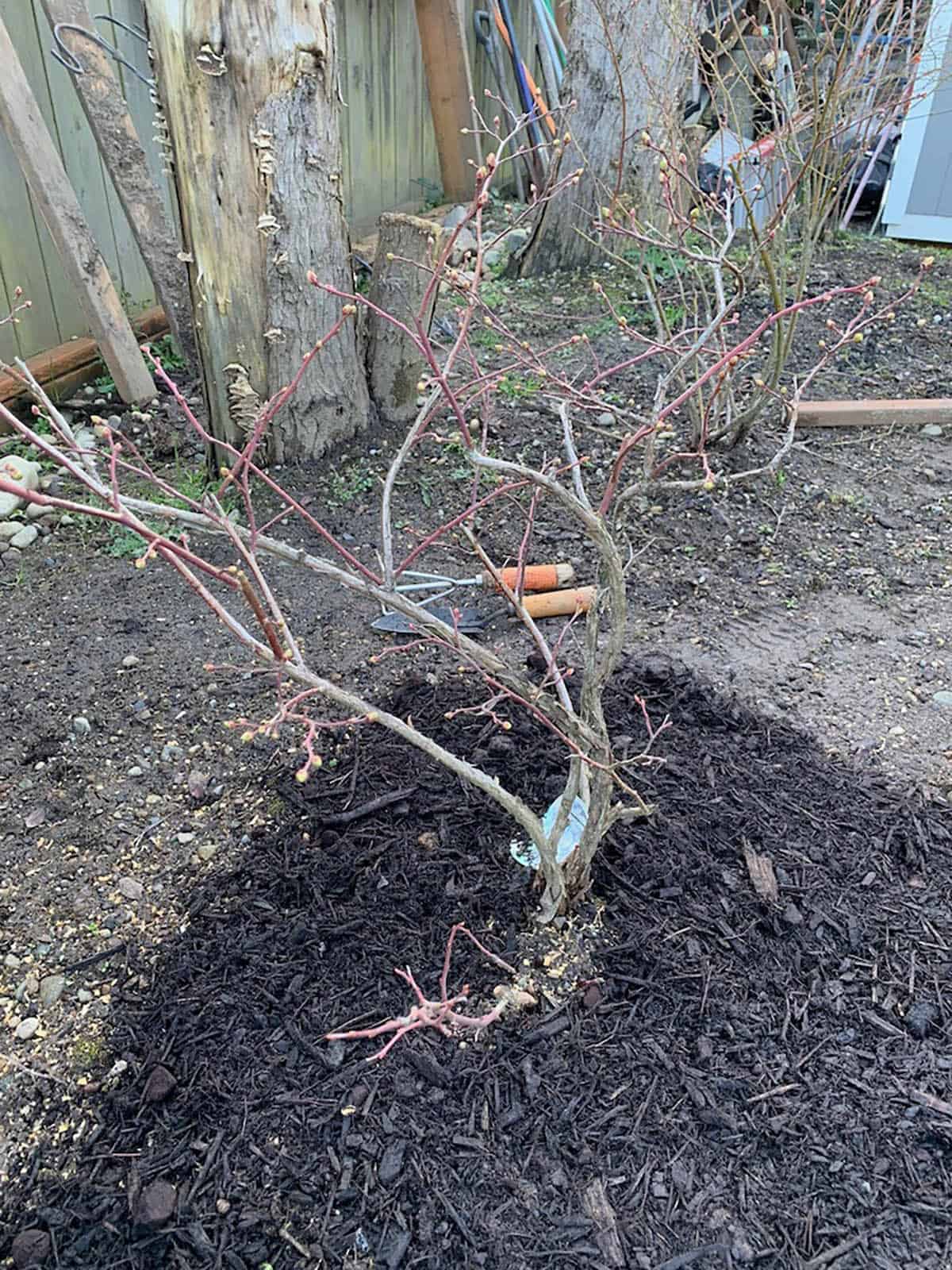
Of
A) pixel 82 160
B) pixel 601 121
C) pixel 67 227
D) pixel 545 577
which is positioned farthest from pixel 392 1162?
pixel 601 121

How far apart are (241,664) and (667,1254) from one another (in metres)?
1.68

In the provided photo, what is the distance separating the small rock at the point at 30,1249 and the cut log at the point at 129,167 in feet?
8.78

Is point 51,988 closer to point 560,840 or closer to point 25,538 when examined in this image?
point 560,840

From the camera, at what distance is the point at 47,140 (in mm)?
3246

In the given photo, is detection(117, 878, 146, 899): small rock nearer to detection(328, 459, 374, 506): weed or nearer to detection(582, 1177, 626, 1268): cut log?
detection(582, 1177, 626, 1268): cut log

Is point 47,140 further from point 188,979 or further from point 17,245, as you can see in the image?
point 188,979

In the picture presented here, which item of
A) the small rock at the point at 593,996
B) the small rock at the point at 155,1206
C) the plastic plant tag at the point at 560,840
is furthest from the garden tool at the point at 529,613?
the small rock at the point at 155,1206

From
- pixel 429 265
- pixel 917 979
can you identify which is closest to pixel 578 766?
pixel 917 979

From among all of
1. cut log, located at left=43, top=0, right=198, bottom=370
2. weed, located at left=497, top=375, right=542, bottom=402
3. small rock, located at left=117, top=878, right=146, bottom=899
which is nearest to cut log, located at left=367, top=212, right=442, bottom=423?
weed, located at left=497, top=375, right=542, bottom=402

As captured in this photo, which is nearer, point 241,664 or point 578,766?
point 578,766

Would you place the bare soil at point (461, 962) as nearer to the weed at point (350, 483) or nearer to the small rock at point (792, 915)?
the small rock at point (792, 915)

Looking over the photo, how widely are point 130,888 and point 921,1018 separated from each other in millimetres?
1525

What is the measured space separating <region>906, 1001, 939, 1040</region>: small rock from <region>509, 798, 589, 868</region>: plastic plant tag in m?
0.65

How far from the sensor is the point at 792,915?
1845mm
